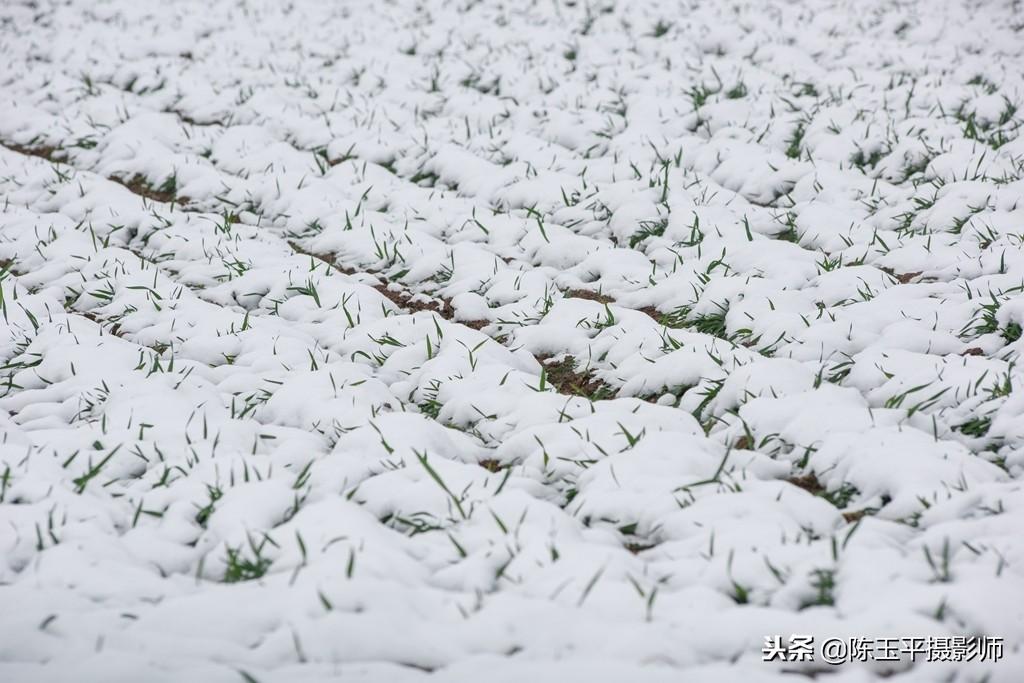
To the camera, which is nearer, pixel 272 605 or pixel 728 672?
pixel 728 672

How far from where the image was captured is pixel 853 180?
4.54 m

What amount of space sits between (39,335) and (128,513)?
1.43 metres

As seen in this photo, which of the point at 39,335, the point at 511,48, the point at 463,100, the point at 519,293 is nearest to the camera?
the point at 39,335

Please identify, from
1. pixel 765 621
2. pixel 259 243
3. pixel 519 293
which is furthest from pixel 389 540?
pixel 259 243

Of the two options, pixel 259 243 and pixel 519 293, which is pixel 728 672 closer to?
pixel 519 293

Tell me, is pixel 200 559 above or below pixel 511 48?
below

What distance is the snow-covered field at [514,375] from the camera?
1918mm

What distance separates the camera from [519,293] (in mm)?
3754

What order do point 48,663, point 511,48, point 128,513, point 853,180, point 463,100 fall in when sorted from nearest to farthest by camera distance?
point 48,663
point 128,513
point 853,180
point 463,100
point 511,48

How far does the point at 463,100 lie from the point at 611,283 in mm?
3007

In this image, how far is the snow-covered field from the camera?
6.29 ft

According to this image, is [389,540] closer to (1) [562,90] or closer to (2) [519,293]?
(2) [519,293]

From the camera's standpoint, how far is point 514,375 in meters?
3.09

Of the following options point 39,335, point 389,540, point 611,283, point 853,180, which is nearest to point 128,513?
→ point 389,540
